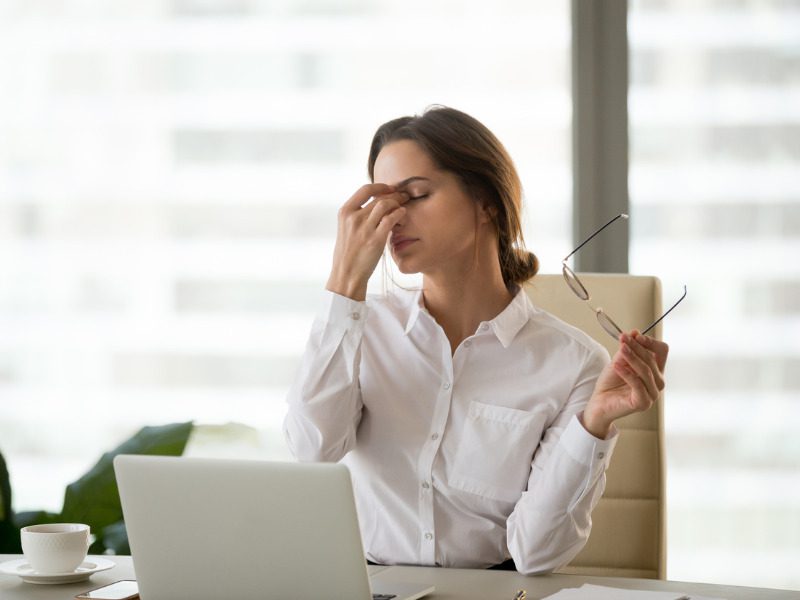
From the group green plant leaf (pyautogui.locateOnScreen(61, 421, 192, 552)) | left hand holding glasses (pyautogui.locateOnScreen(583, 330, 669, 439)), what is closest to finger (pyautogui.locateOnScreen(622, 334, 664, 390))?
left hand holding glasses (pyautogui.locateOnScreen(583, 330, 669, 439))

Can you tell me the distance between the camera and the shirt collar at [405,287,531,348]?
1710mm

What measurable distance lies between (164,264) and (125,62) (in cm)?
54

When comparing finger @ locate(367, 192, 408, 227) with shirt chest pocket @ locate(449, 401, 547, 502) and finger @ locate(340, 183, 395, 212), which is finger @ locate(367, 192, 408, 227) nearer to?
finger @ locate(340, 183, 395, 212)

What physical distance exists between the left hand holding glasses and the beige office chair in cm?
37

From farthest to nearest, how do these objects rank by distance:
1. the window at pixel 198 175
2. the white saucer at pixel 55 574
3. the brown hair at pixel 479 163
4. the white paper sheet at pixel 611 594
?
the window at pixel 198 175, the brown hair at pixel 479 163, the white saucer at pixel 55 574, the white paper sheet at pixel 611 594

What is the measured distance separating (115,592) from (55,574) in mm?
131

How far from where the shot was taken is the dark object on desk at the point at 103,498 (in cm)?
232

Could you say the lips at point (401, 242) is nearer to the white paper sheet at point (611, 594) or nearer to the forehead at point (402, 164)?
the forehead at point (402, 164)

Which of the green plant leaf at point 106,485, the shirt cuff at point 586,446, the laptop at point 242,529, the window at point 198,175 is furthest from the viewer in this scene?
the window at point 198,175

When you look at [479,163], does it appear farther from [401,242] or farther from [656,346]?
[656,346]

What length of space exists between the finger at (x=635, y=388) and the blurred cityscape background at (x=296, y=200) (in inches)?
42.9

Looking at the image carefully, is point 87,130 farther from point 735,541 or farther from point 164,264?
point 735,541

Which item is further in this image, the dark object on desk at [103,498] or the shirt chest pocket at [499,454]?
the dark object on desk at [103,498]

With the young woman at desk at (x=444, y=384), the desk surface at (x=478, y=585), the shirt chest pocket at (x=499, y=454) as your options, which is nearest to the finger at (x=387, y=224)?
the young woman at desk at (x=444, y=384)
